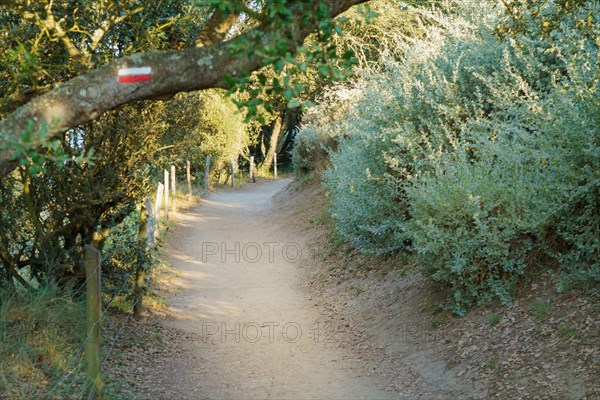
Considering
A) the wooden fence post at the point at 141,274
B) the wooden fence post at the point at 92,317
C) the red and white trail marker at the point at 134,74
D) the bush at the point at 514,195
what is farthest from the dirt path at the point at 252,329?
the red and white trail marker at the point at 134,74

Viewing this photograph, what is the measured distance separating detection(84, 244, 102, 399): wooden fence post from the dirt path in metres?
1.18

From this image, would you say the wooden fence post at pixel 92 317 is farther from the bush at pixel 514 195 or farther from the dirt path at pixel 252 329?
the bush at pixel 514 195

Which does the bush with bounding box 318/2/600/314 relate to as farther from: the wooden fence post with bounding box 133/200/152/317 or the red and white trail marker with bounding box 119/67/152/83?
the red and white trail marker with bounding box 119/67/152/83

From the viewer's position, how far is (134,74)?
4.64 m

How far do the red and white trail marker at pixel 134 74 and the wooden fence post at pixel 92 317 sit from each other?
83.6 inches

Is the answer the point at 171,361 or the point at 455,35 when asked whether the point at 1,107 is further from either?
the point at 455,35

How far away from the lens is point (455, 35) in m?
12.8

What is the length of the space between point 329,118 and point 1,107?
56.9 feet

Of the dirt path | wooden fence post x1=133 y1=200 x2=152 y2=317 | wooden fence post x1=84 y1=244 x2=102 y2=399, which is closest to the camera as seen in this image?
wooden fence post x1=84 y1=244 x2=102 y2=399

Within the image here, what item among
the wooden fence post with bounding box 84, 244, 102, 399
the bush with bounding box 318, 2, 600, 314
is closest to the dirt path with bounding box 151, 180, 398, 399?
the wooden fence post with bounding box 84, 244, 102, 399

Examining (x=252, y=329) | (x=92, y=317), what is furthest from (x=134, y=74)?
(x=252, y=329)

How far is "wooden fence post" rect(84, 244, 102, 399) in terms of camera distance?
6004mm

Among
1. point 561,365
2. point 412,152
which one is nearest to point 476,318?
point 561,365

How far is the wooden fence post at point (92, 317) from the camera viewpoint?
6004 mm
